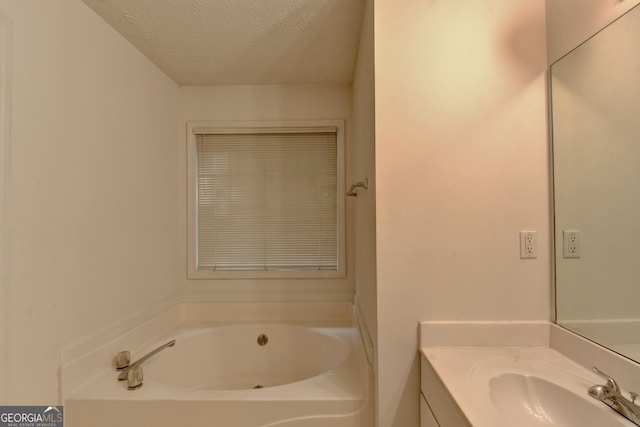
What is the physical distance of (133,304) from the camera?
1.64 metres

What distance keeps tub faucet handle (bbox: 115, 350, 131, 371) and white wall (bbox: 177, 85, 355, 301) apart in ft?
2.36

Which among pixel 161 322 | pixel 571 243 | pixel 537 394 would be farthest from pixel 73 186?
pixel 571 243

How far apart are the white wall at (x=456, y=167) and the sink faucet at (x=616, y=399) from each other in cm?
36

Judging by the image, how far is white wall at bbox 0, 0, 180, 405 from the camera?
3.43 ft

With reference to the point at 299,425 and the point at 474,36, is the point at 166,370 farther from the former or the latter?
the point at 474,36

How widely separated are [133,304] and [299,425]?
116cm

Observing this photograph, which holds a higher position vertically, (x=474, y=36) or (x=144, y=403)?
(x=474, y=36)

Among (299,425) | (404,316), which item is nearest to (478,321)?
(404,316)

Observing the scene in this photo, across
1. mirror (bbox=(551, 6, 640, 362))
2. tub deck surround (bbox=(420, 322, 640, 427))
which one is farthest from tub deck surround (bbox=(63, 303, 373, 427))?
mirror (bbox=(551, 6, 640, 362))

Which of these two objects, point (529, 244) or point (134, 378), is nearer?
point (529, 244)

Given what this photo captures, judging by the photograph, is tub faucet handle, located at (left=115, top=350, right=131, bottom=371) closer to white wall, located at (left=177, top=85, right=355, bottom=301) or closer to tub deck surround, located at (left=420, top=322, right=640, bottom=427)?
white wall, located at (left=177, top=85, right=355, bottom=301)

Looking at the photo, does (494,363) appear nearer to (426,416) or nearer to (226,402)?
(426,416)

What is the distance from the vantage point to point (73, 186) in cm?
126

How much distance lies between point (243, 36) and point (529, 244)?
5.87 ft
